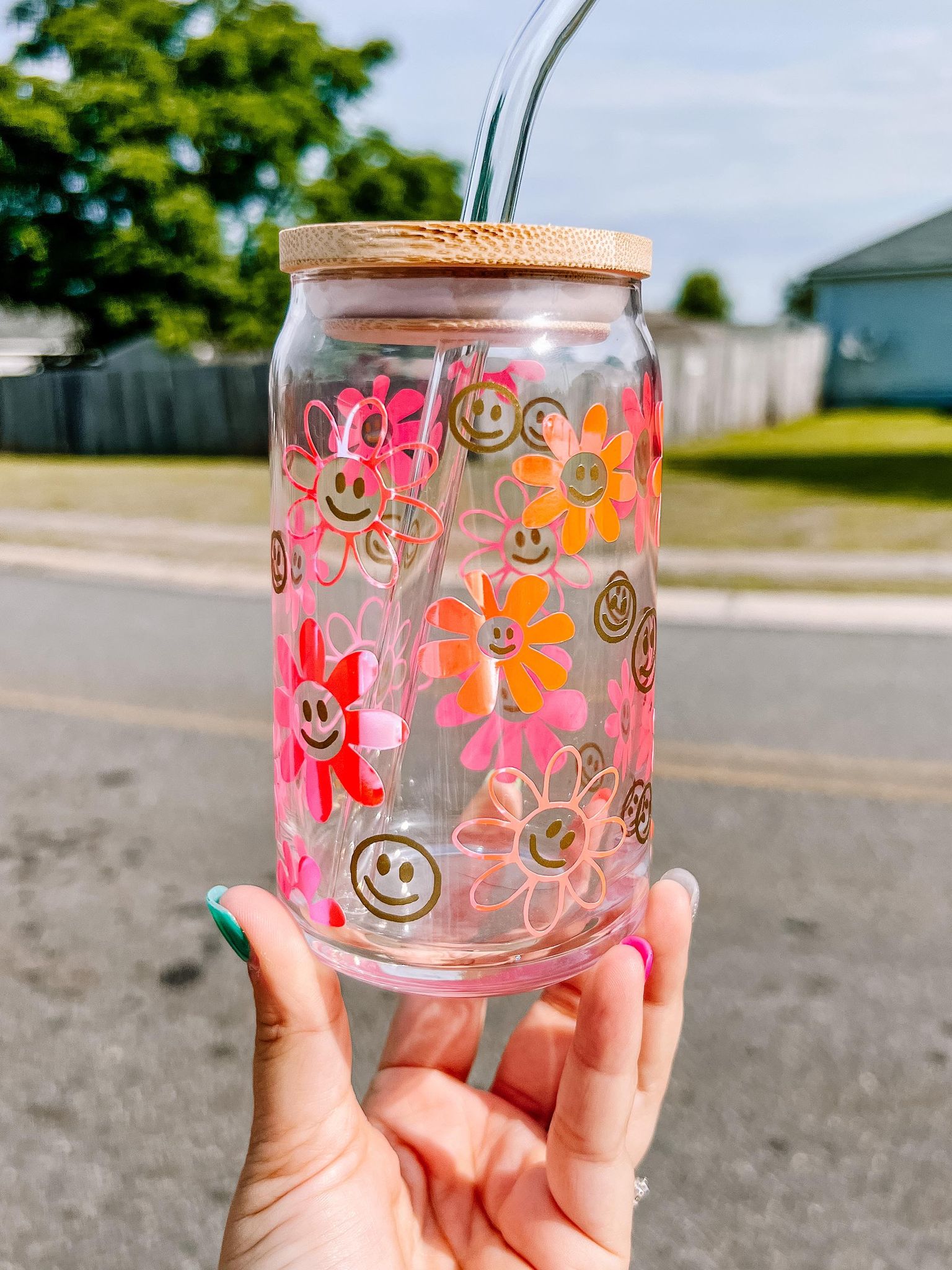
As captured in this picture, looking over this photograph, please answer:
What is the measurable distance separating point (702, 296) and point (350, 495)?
45767 mm

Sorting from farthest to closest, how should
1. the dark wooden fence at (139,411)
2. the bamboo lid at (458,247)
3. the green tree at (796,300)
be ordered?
the green tree at (796,300), the dark wooden fence at (139,411), the bamboo lid at (458,247)

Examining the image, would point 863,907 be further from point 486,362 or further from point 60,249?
point 60,249

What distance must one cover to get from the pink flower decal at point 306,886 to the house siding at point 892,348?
2587cm

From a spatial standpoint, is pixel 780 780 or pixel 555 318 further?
pixel 780 780

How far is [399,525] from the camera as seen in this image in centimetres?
119

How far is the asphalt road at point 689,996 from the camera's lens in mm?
2115

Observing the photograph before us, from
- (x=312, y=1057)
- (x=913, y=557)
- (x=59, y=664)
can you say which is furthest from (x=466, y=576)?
(x=913, y=557)

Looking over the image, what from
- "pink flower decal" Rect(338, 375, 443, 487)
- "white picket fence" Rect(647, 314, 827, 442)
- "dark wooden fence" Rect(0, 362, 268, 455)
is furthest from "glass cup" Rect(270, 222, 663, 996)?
"dark wooden fence" Rect(0, 362, 268, 455)

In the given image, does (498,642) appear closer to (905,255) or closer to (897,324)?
(897,324)

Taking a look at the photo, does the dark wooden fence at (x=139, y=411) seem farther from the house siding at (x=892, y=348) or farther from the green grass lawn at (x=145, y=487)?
the house siding at (x=892, y=348)

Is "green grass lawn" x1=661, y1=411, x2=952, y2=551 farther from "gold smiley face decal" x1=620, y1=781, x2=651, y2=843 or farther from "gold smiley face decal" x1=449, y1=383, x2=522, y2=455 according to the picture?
"gold smiley face decal" x1=449, y1=383, x2=522, y2=455

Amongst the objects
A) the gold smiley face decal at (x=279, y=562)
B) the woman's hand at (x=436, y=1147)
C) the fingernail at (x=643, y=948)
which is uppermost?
the gold smiley face decal at (x=279, y=562)

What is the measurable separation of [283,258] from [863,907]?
254 centimetres

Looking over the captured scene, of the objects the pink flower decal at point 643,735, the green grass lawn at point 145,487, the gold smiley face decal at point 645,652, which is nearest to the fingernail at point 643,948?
the pink flower decal at point 643,735
